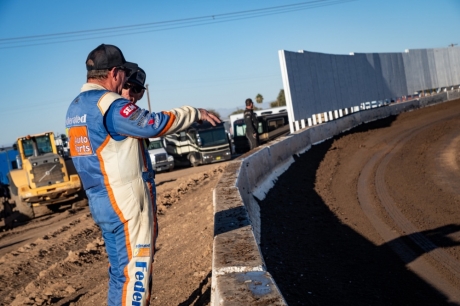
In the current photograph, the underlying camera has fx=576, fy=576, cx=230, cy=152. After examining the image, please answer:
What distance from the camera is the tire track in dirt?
19.4 feet

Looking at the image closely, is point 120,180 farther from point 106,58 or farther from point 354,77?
point 354,77

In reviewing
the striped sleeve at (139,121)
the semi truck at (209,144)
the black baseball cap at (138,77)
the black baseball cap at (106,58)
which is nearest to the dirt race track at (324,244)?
the striped sleeve at (139,121)

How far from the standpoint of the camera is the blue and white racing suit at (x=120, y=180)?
12.1ft

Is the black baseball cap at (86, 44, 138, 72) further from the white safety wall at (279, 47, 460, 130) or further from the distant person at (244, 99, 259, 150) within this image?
the white safety wall at (279, 47, 460, 130)

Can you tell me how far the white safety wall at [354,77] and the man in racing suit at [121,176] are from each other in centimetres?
1729

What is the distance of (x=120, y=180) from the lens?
370cm

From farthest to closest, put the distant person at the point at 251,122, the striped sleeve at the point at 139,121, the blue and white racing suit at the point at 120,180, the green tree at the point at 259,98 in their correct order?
the green tree at the point at 259,98, the distant person at the point at 251,122, the blue and white racing suit at the point at 120,180, the striped sleeve at the point at 139,121

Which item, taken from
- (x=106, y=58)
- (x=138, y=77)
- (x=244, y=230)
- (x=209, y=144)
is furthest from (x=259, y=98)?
(x=106, y=58)

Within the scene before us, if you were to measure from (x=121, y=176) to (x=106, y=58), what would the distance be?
2.73ft

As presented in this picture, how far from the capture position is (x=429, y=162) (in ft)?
46.0

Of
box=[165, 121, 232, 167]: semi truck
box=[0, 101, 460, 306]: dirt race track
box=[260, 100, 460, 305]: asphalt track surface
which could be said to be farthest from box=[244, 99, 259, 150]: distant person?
box=[165, 121, 232, 167]: semi truck

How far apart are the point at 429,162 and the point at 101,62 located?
1166cm

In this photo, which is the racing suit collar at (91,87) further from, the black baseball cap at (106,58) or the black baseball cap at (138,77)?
the black baseball cap at (138,77)

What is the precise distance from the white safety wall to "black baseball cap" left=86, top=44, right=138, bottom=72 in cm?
1706
